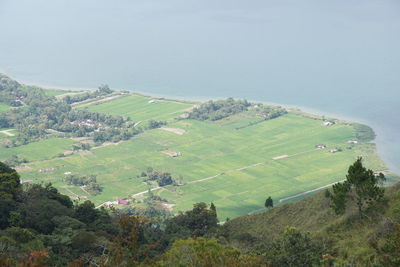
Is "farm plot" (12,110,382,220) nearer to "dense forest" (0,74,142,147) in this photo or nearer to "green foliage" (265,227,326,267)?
"dense forest" (0,74,142,147)

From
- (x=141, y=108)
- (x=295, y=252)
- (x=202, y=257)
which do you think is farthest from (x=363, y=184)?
(x=141, y=108)

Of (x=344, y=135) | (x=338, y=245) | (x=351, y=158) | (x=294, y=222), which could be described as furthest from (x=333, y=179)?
(x=338, y=245)

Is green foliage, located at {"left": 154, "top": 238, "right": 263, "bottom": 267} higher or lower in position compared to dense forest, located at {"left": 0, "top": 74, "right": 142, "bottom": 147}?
higher

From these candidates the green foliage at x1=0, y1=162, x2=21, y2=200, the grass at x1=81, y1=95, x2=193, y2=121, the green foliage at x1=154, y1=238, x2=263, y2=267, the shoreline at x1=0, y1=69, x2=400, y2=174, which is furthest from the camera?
the grass at x1=81, y1=95, x2=193, y2=121

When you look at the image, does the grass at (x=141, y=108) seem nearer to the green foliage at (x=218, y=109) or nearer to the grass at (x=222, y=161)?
the grass at (x=222, y=161)

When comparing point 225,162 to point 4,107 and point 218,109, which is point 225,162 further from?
point 4,107

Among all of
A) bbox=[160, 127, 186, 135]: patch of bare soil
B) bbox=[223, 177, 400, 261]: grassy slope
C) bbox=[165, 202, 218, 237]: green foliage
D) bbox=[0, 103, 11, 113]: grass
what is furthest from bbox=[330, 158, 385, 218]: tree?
bbox=[0, 103, 11, 113]: grass
